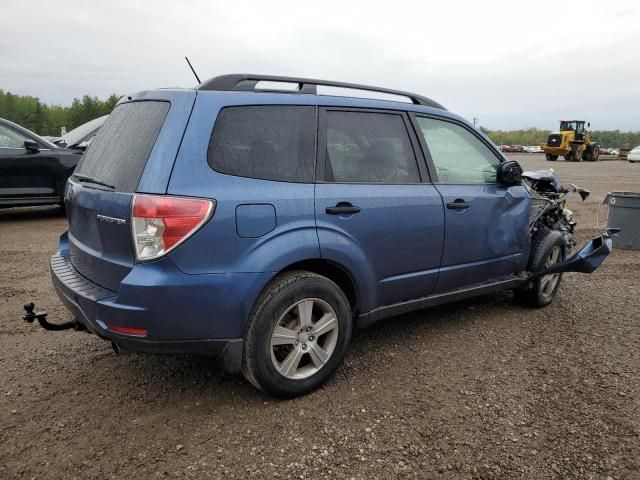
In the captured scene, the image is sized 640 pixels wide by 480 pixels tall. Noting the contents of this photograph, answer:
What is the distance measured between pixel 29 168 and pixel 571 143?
116 ft

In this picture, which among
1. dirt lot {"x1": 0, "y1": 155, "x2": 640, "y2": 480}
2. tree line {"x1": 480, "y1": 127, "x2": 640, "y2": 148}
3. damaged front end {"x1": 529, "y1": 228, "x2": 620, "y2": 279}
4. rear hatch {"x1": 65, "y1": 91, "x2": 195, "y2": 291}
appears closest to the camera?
dirt lot {"x1": 0, "y1": 155, "x2": 640, "y2": 480}

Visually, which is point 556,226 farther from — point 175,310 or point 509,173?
point 175,310

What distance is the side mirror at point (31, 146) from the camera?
8672mm

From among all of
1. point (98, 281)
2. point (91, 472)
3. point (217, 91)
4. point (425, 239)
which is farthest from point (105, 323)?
point (425, 239)

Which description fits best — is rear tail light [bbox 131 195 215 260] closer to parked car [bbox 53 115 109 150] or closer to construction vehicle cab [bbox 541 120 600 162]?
parked car [bbox 53 115 109 150]

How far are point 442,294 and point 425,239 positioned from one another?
0.53 m

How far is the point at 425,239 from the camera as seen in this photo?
12.0 feet

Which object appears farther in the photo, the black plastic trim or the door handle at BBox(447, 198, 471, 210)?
the door handle at BBox(447, 198, 471, 210)

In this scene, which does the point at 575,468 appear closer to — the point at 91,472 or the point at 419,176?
the point at 419,176

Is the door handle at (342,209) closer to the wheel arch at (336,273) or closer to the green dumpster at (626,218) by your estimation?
the wheel arch at (336,273)

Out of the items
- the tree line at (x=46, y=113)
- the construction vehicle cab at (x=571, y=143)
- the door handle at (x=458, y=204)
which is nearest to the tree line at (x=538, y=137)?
the tree line at (x=46, y=113)

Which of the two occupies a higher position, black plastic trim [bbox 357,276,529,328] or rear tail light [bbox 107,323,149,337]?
rear tail light [bbox 107,323,149,337]

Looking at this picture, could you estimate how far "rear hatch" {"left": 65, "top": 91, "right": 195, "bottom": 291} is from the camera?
2684 mm

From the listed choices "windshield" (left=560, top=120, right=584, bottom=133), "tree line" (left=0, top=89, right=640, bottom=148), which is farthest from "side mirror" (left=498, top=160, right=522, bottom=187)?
"tree line" (left=0, top=89, right=640, bottom=148)
